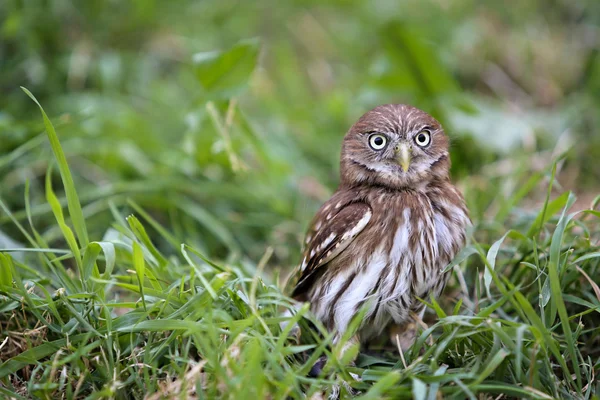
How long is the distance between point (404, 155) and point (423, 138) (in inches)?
7.5

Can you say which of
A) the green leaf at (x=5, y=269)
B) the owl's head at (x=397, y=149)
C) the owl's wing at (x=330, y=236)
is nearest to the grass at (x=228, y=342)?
the green leaf at (x=5, y=269)

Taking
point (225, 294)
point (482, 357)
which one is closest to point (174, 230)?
point (225, 294)

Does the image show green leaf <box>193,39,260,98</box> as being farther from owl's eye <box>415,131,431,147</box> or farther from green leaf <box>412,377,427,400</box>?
green leaf <box>412,377,427,400</box>

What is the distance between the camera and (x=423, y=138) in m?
3.04

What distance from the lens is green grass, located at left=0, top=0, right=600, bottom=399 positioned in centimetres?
239

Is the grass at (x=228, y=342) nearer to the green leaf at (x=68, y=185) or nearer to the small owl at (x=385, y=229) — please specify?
the green leaf at (x=68, y=185)

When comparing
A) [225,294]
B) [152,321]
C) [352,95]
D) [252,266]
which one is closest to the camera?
[152,321]

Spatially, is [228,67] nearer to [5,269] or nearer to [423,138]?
[423,138]

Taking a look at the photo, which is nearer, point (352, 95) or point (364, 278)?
point (364, 278)

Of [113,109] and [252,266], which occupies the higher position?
[113,109]

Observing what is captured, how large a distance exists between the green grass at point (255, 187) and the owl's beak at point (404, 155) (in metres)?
0.45

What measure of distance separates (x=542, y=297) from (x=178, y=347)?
1465 mm

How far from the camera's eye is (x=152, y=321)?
2.42 meters

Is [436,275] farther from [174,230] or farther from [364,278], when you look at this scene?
[174,230]
